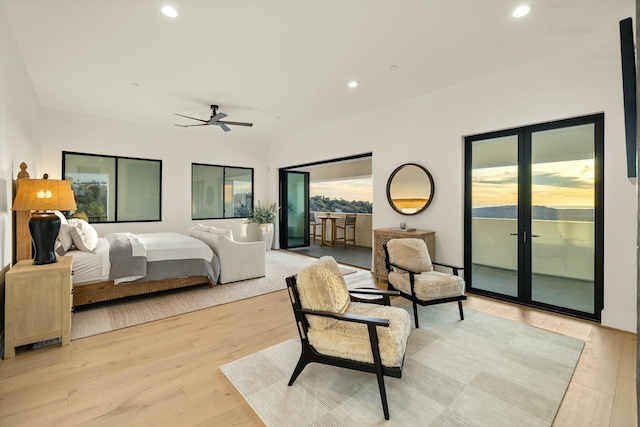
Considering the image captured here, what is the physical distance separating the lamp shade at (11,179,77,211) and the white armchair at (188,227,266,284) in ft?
6.43

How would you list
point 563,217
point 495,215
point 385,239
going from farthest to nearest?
1. point 385,239
2. point 495,215
3. point 563,217

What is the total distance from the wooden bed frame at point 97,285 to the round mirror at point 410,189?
10.9 feet

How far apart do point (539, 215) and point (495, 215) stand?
0.50 m

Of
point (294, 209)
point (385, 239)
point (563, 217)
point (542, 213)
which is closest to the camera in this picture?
point (563, 217)

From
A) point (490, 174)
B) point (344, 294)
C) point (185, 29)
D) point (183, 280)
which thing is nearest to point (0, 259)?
point (183, 280)

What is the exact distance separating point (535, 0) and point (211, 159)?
6.63 meters

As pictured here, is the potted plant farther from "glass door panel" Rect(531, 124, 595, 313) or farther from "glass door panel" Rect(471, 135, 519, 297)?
"glass door panel" Rect(531, 124, 595, 313)

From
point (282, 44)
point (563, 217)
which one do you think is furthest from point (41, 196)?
point (563, 217)

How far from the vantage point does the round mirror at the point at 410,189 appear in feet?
15.0

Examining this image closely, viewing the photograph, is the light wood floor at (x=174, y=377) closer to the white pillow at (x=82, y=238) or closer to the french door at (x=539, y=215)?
the french door at (x=539, y=215)

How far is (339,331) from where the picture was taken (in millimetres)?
1979

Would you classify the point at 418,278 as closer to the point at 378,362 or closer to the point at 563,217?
the point at 378,362

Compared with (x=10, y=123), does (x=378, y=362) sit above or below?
below

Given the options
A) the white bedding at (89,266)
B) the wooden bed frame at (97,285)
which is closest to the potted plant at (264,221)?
the wooden bed frame at (97,285)
